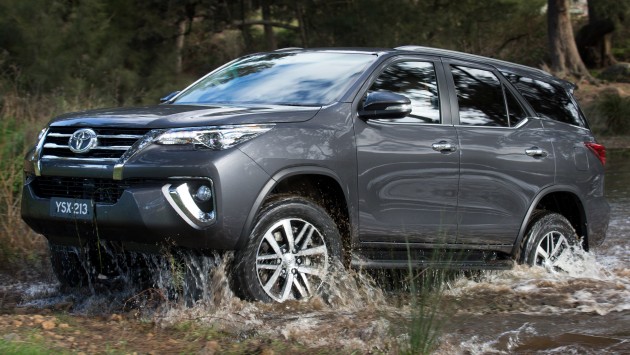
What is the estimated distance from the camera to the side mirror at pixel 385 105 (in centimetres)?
622

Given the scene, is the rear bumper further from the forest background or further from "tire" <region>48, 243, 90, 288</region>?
the forest background

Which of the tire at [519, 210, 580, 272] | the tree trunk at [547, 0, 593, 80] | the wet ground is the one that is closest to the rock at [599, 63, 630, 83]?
the tree trunk at [547, 0, 593, 80]

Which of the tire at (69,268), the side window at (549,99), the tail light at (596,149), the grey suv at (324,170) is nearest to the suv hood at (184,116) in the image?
the grey suv at (324,170)

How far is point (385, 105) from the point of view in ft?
20.4

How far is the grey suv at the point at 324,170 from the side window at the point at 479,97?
0.04ft

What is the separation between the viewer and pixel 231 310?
560cm

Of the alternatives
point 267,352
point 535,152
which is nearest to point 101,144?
point 267,352

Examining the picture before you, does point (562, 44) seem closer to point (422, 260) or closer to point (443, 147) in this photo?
point (443, 147)

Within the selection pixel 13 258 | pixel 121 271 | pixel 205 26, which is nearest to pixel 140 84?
pixel 205 26

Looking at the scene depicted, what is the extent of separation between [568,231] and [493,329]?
2.38 m

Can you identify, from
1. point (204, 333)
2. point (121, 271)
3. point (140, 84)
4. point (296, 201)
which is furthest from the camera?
point (140, 84)

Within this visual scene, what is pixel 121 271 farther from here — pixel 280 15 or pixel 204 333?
pixel 280 15

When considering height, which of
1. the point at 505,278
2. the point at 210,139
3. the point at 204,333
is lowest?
the point at 505,278

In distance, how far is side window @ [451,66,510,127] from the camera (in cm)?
716
